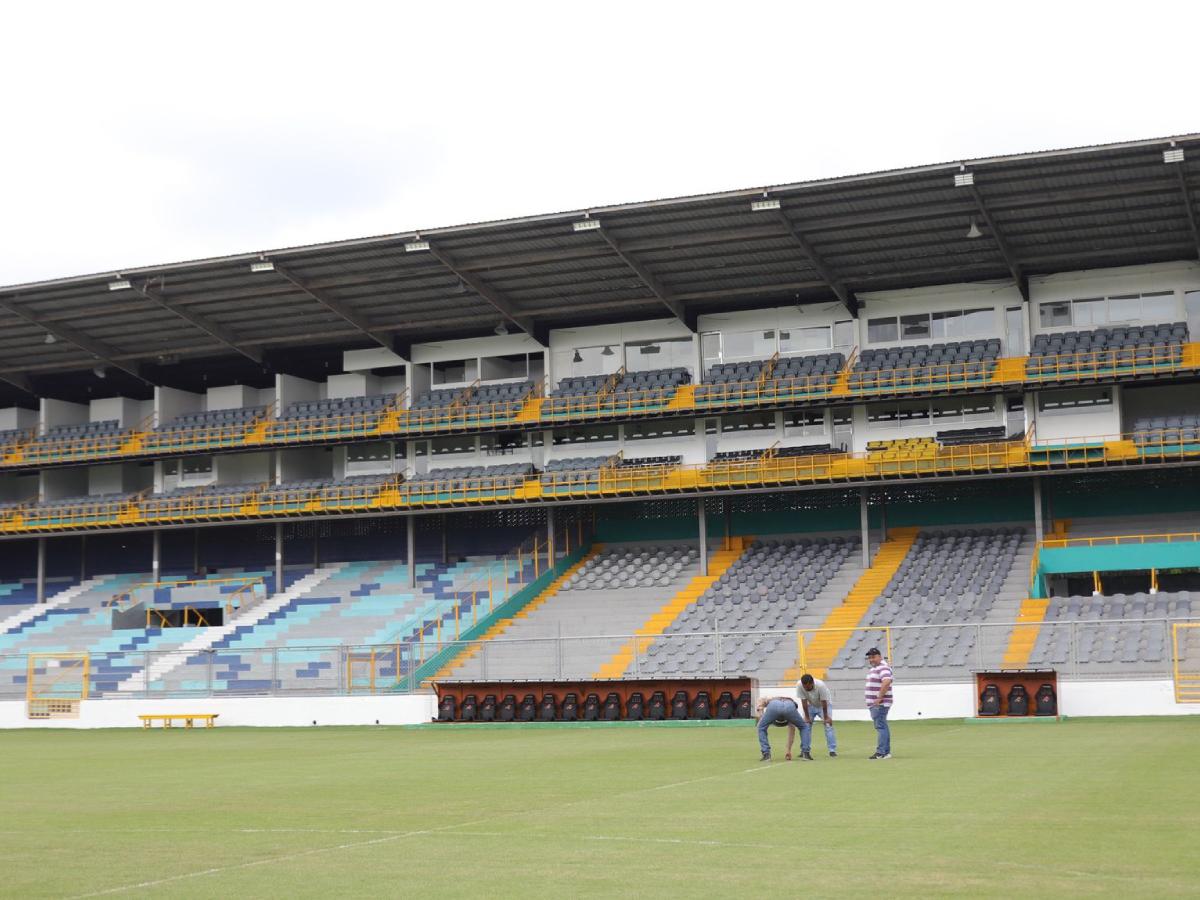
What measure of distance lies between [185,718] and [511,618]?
35.2 ft

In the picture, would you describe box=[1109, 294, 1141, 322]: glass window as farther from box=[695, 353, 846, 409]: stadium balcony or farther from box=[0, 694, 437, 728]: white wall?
box=[0, 694, 437, 728]: white wall

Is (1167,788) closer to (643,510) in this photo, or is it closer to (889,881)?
(889,881)

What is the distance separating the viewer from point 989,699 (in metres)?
33.0

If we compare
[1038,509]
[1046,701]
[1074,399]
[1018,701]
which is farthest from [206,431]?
[1046,701]

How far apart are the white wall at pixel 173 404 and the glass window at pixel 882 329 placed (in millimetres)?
26829

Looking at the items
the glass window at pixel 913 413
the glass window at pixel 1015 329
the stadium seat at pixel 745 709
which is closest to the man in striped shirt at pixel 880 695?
the stadium seat at pixel 745 709

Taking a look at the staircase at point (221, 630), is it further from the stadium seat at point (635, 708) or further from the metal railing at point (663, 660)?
the stadium seat at point (635, 708)

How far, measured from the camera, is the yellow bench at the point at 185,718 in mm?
40312

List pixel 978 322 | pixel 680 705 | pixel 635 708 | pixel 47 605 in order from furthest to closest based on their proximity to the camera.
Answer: pixel 47 605 < pixel 978 322 < pixel 635 708 < pixel 680 705

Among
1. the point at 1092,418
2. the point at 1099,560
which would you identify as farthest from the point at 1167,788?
the point at 1092,418

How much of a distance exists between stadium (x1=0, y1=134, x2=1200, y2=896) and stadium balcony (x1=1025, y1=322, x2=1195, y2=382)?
4.8 inches

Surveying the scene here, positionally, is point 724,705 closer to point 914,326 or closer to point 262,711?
point 262,711

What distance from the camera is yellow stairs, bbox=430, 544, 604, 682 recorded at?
40.6 m

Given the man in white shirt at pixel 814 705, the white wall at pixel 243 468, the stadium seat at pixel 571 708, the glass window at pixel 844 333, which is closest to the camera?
the man in white shirt at pixel 814 705
